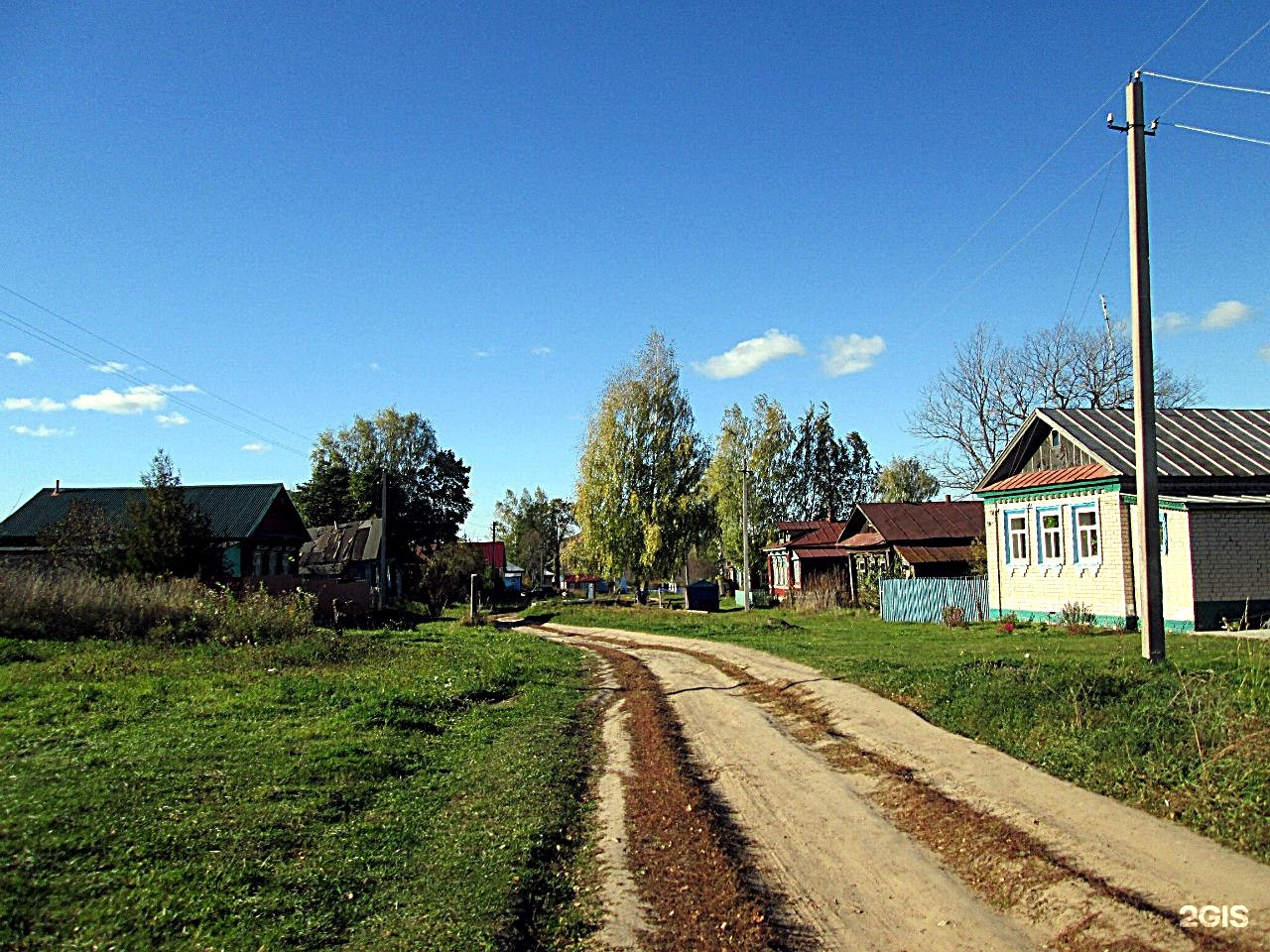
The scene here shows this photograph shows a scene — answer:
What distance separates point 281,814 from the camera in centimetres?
752

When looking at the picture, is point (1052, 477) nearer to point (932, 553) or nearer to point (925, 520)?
point (932, 553)

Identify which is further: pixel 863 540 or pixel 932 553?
pixel 863 540

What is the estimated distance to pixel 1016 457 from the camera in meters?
29.6

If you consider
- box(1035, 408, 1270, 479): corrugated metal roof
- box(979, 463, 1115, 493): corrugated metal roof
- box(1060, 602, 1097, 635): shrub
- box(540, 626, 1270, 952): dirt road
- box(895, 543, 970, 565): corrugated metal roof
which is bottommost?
box(540, 626, 1270, 952): dirt road

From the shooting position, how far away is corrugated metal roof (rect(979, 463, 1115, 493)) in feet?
81.7

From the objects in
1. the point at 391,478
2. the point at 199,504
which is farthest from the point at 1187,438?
the point at 391,478

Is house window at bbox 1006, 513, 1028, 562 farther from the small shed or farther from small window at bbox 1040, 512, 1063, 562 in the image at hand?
the small shed

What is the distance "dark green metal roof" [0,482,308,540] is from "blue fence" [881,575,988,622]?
30.2 metres

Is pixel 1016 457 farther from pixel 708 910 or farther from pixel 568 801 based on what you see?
A: pixel 708 910

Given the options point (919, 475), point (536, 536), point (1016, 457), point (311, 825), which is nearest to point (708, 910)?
point (311, 825)

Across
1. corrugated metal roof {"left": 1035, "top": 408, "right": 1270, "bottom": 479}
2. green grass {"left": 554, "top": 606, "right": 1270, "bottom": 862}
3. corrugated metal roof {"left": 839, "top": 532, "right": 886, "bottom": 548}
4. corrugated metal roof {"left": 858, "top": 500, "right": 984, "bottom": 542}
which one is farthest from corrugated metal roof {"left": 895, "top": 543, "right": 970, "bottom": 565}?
→ green grass {"left": 554, "top": 606, "right": 1270, "bottom": 862}

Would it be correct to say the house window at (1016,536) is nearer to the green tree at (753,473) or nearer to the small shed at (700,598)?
the small shed at (700,598)

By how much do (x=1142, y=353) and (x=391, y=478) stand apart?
6393cm

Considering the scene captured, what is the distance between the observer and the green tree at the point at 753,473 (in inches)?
2628
